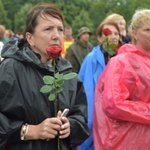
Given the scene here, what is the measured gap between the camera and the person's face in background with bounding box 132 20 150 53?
3064mm

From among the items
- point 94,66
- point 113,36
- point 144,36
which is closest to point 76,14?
point 113,36

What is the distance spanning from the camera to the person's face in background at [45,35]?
248 centimetres

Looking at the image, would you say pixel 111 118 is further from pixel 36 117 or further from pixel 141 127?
pixel 36 117

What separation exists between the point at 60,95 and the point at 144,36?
957 millimetres

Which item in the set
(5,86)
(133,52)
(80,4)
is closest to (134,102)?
(133,52)

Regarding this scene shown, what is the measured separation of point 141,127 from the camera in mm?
2918

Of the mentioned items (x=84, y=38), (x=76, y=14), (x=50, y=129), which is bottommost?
(x=76, y=14)

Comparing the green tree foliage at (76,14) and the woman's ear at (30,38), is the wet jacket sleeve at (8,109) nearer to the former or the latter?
the woman's ear at (30,38)

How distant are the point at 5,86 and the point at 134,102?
999mm

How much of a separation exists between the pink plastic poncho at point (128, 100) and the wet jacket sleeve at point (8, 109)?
2.73 ft

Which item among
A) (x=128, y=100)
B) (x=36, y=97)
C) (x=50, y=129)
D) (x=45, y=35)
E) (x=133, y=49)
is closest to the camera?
(x=50, y=129)

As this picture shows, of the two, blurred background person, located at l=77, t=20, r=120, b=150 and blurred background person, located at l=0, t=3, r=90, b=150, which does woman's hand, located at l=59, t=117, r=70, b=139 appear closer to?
blurred background person, located at l=0, t=3, r=90, b=150

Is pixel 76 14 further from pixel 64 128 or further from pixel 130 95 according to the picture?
pixel 64 128

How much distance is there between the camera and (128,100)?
2.86 meters
